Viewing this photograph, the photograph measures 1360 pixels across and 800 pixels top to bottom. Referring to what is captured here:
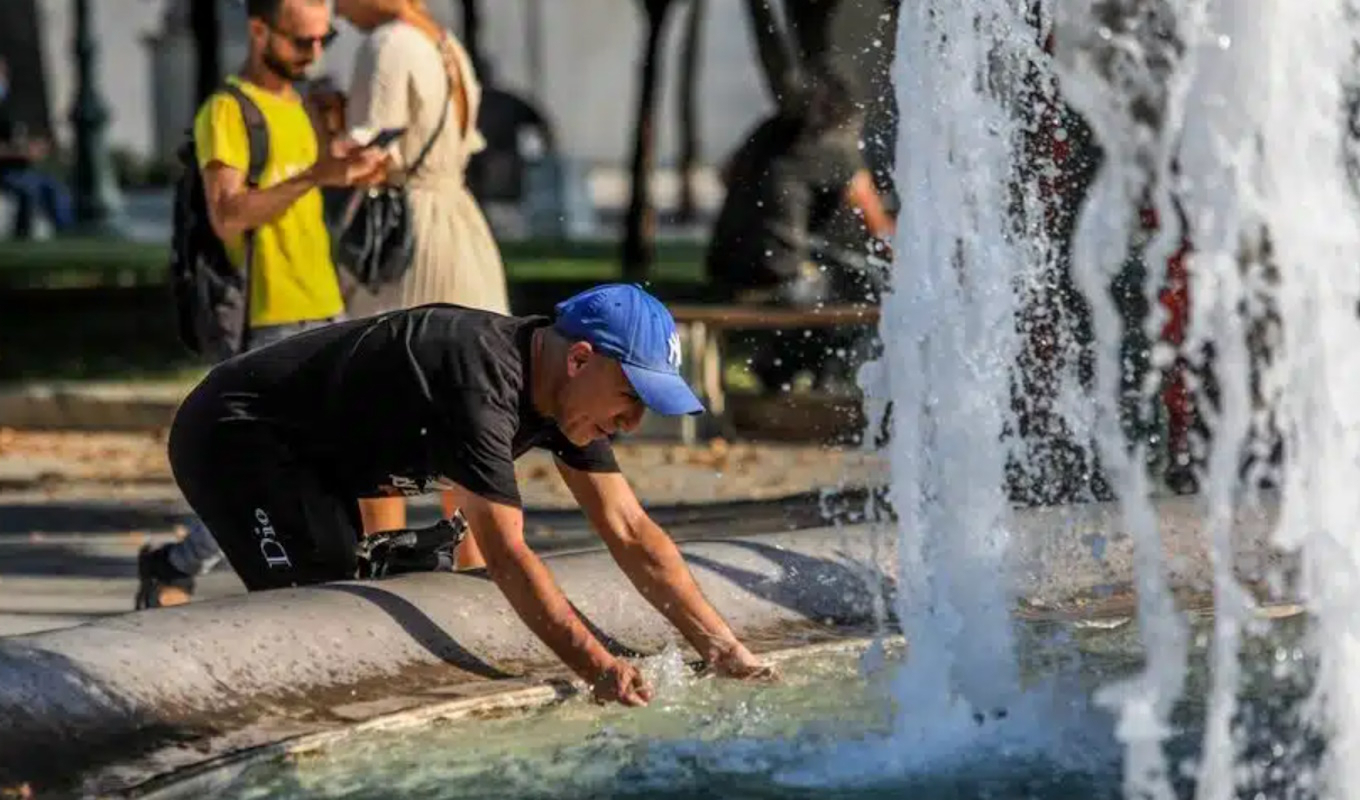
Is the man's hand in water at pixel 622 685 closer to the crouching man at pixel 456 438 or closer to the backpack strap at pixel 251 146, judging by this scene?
the crouching man at pixel 456 438

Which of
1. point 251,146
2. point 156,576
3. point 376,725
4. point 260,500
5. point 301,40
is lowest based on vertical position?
point 156,576

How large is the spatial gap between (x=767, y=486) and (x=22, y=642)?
5.51 metres

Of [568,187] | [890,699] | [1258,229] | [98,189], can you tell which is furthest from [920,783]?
[568,187]

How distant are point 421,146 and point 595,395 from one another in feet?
7.43

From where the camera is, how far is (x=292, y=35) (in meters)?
6.52

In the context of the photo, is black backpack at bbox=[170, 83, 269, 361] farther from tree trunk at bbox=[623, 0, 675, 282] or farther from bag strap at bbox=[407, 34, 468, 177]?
tree trunk at bbox=[623, 0, 675, 282]

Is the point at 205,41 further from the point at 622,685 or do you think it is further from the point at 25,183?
the point at 622,685

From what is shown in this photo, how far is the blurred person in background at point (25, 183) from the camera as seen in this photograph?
2344 cm

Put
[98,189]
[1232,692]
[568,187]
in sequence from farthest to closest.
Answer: [568,187] < [98,189] < [1232,692]

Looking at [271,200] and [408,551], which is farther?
[271,200]

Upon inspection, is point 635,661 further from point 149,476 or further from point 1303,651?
point 149,476

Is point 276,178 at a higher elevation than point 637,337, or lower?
higher

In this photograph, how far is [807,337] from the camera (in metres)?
11.4

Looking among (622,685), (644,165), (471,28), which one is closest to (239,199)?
(622,685)
